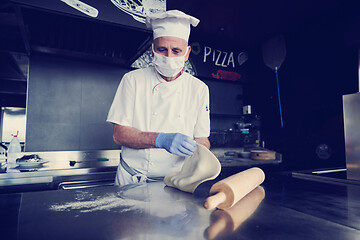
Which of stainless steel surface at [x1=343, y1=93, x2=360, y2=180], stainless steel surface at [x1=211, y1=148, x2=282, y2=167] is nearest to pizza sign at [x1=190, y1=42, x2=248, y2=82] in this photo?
stainless steel surface at [x1=211, y1=148, x2=282, y2=167]

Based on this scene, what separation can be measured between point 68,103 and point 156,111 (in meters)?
1.82

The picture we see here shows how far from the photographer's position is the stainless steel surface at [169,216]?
55 cm

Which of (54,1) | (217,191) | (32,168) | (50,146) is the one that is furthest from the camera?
(50,146)

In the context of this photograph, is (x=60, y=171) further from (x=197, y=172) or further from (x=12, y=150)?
(x=197, y=172)

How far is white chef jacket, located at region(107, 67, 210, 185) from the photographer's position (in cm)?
138

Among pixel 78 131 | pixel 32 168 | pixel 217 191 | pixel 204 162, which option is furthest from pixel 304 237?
pixel 78 131

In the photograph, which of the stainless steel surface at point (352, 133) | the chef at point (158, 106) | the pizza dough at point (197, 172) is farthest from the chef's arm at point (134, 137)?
the stainless steel surface at point (352, 133)

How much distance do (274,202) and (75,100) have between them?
2.65 meters

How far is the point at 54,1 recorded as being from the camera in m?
1.67

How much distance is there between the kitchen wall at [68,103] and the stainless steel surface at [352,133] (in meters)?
2.52

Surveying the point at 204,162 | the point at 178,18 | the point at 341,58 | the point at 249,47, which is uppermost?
the point at 249,47

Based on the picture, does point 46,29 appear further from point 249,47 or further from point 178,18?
point 249,47

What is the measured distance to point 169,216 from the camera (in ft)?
2.15

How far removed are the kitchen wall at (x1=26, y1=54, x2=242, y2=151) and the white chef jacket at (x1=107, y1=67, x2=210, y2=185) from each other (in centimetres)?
163
